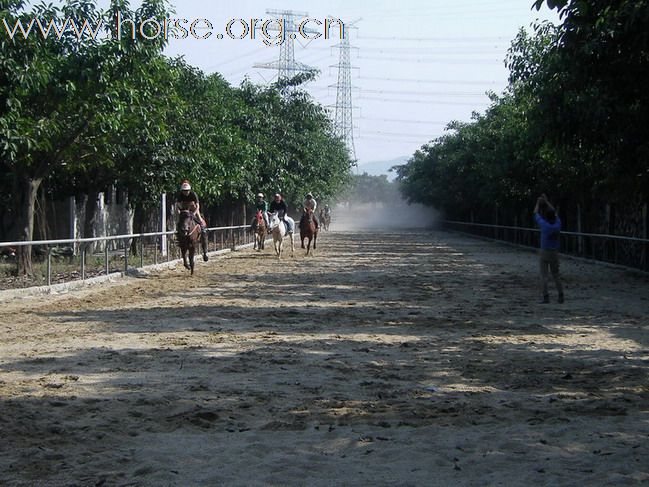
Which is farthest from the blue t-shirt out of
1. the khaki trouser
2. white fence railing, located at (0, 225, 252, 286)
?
white fence railing, located at (0, 225, 252, 286)

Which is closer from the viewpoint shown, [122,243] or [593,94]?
[593,94]

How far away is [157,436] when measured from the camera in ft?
20.0

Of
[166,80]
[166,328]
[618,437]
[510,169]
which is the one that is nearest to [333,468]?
[618,437]

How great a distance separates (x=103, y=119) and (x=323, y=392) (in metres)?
11.6

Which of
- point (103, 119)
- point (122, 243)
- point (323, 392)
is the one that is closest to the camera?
point (323, 392)

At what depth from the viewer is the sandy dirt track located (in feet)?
17.7

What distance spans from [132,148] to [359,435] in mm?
18075

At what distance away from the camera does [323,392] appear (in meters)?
7.60

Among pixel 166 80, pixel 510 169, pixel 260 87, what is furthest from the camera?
pixel 260 87

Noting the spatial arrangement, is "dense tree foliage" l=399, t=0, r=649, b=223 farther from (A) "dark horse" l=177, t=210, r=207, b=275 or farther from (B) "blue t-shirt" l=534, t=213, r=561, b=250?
(A) "dark horse" l=177, t=210, r=207, b=275

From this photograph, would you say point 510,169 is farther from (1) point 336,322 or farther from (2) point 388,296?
(1) point 336,322

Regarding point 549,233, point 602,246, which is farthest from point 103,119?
point 602,246

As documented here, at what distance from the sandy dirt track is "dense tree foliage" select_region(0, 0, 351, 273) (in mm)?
4038

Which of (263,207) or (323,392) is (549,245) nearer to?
(323,392)
